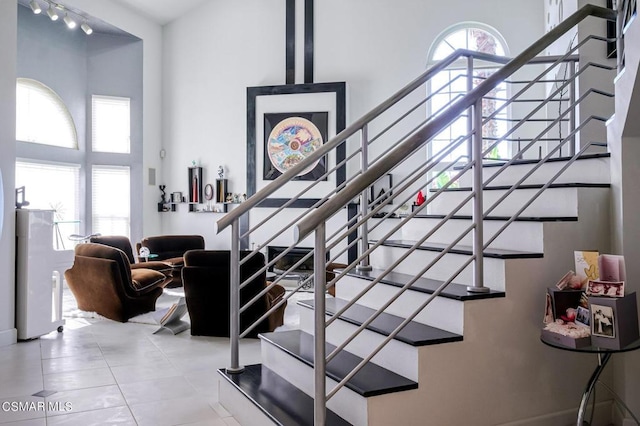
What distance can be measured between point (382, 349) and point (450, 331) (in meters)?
0.34

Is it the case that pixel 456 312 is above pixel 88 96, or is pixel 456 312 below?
below

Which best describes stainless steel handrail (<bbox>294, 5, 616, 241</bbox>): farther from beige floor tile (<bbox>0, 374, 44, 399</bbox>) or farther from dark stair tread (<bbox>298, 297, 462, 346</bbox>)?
beige floor tile (<bbox>0, 374, 44, 399</bbox>)

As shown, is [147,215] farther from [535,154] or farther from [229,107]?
[535,154]

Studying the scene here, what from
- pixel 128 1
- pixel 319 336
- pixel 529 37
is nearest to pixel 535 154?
pixel 529 37

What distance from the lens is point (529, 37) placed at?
8180 mm

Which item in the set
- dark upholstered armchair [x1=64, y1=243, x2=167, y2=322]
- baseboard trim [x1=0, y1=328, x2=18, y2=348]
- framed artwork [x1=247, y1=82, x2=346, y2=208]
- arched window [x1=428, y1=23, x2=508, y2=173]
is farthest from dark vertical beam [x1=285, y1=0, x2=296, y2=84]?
baseboard trim [x1=0, y1=328, x2=18, y2=348]

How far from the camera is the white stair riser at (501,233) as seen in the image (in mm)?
2707

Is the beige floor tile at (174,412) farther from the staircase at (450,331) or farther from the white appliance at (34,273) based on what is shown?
the white appliance at (34,273)

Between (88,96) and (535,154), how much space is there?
26.0ft

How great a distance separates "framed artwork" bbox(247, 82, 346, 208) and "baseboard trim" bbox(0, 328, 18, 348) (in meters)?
4.96

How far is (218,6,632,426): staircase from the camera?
86.6 inches

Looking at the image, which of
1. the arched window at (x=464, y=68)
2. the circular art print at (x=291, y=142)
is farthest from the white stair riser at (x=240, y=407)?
the arched window at (x=464, y=68)

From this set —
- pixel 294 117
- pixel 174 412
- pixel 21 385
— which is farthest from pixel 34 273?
pixel 294 117

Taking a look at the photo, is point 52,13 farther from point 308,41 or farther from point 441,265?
point 441,265
